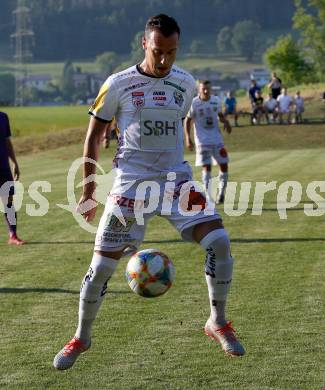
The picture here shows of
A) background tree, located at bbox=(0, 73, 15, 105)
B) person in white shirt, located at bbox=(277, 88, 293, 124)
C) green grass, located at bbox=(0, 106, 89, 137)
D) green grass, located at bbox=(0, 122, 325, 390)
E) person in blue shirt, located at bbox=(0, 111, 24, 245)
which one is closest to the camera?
green grass, located at bbox=(0, 122, 325, 390)

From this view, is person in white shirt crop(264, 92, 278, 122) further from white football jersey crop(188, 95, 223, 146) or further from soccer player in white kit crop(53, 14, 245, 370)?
soccer player in white kit crop(53, 14, 245, 370)

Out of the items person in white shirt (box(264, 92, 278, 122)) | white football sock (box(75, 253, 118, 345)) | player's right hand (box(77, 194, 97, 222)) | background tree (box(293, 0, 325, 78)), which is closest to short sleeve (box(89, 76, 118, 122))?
player's right hand (box(77, 194, 97, 222))

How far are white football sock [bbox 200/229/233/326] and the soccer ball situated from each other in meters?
0.35

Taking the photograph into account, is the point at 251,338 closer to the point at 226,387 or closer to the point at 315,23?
the point at 226,387

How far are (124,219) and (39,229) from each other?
29.2 feet

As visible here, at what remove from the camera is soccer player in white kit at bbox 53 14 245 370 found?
762cm

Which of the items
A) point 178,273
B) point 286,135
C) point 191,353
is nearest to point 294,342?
point 191,353

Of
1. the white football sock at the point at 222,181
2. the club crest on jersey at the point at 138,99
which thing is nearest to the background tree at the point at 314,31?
the white football sock at the point at 222,181

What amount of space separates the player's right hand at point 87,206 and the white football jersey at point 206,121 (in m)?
11.5

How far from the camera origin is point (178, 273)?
1162cm

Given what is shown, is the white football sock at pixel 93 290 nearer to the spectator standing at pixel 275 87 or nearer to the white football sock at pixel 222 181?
the white football sock at pixel 222 181

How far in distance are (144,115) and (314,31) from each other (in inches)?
2796

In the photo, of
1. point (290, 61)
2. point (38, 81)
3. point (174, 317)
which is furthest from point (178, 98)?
point (38, 81)

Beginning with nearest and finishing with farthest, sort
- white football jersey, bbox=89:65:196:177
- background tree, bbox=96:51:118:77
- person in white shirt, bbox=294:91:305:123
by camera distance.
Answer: white football jersey, bbox=89:65:196:177 < person in white shirt, bbox=294:91:305:123 < background tree, bbox=96:51:118:77
